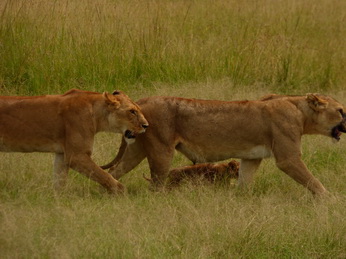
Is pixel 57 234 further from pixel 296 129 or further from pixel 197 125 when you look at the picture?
pixel 296 129

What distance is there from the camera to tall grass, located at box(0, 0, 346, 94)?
32.2ft

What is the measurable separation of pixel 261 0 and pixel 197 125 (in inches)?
277

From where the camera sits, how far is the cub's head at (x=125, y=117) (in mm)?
6852

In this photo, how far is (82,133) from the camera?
22.2 feet

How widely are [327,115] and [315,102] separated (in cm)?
19

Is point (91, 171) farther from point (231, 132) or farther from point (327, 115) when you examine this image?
point (327, 115)

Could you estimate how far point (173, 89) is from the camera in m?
9.72

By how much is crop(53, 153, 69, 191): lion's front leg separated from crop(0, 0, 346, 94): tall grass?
278 centimetres

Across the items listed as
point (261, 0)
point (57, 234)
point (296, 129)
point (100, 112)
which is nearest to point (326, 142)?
point (296, 129)

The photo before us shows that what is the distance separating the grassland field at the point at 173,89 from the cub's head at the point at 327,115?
0.51m

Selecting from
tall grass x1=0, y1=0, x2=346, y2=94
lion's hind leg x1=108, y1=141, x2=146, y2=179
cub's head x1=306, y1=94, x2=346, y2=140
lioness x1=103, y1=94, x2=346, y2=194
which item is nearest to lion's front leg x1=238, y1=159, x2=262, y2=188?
lioness x1=103, y1=94, x2=346, y2=194

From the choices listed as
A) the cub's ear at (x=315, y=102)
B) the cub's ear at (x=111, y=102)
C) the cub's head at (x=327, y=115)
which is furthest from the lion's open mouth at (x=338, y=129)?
the cub's ear at (x=111, y=102)

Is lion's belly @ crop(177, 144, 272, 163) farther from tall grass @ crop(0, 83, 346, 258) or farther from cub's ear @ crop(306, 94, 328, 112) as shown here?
cub's ear @ crop(306, 94, 328, 112)

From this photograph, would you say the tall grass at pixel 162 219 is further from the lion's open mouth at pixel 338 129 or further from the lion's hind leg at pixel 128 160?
the lion's open mouth at pixel 338 129
